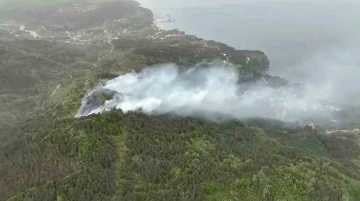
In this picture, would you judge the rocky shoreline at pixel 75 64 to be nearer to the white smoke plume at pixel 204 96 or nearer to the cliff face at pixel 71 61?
the cliff face at pixel 71 61

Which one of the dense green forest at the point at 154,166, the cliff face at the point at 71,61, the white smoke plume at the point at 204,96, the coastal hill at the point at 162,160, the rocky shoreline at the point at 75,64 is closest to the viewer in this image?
the dense green forest at the point at 154,166

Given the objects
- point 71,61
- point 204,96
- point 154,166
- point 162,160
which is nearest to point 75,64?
point 71,61

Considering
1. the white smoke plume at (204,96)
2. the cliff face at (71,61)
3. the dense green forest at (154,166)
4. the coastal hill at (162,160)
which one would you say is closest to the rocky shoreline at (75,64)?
the cliff face at (71,61)

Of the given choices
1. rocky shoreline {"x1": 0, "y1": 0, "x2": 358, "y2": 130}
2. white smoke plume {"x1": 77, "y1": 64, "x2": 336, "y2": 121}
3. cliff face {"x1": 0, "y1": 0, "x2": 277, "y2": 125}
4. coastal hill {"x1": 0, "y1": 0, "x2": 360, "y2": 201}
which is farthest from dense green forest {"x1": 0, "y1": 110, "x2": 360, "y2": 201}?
cliff face {"x1": 0, "y1": 0, "x2": 277, "y2": 125}

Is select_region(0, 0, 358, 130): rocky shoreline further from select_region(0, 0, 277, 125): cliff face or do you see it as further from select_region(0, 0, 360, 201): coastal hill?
select_region(0, 0, 360, 201): coastal hill

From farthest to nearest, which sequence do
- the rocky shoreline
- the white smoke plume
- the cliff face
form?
the cliff face → the rocky shoreline → the white smoke plume

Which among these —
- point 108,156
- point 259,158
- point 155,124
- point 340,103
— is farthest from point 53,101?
point 340,103

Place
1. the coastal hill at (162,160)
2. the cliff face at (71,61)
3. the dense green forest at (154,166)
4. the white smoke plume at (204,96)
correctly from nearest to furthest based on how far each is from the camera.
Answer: the dense green forest at (154,166) → the coastal hill at (162,160) → the white smoke plume at (204,96) → the cliff face at (71,61)

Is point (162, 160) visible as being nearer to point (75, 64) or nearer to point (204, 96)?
point (204, 96)
